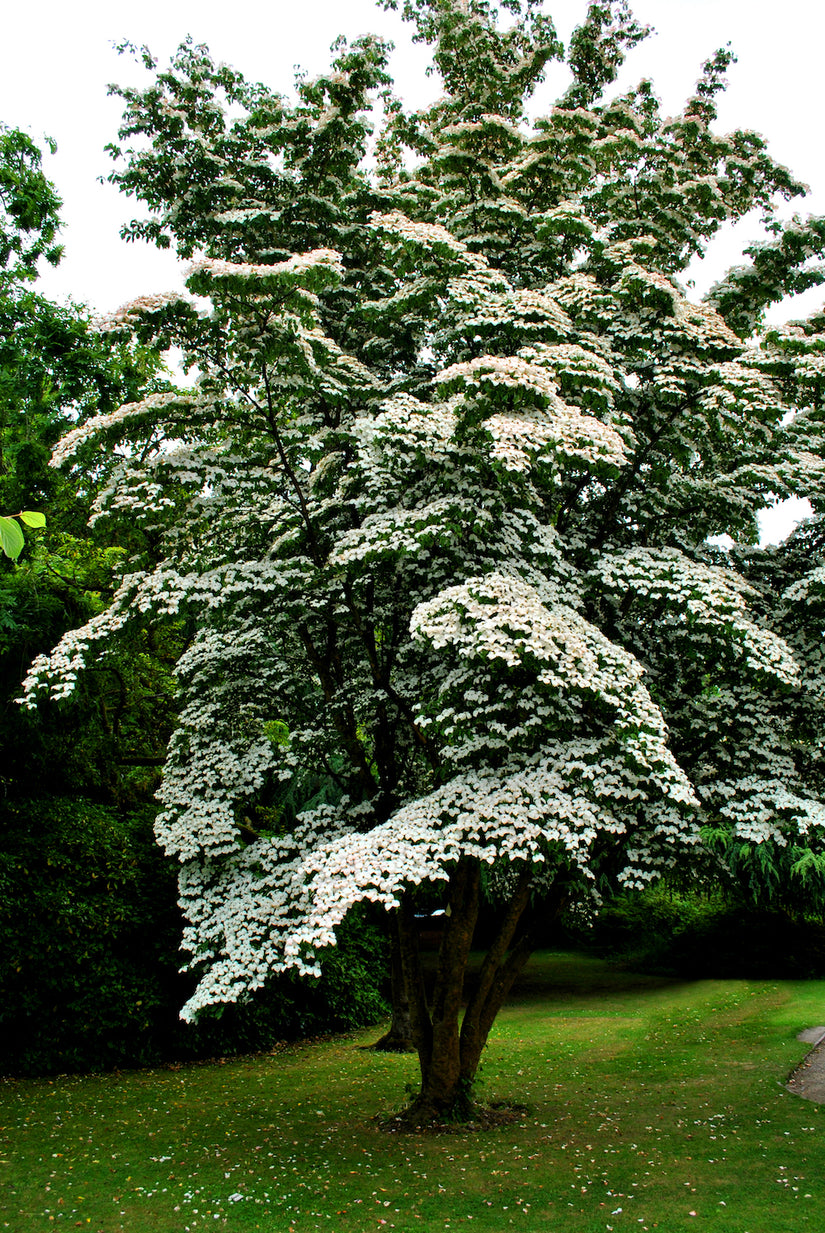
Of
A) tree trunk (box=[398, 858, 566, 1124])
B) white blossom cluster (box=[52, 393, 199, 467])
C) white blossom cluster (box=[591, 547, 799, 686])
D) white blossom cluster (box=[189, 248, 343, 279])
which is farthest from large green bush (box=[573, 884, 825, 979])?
white blossom cluster (box=[189, 248, 343, 279])

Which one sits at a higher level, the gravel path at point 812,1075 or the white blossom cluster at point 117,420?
the white blossom cluster at point 117,420

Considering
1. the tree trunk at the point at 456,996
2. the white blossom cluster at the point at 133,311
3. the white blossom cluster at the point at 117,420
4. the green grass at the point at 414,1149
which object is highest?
the white blossom cluster at the point at 133,311

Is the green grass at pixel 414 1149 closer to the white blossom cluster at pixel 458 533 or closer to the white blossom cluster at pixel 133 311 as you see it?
the white blossom cluster at pixel 458 533

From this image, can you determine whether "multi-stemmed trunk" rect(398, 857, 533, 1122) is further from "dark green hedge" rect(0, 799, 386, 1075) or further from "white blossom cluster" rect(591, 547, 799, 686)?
"dark green hedge" rect(0, 799, 386, 1075)

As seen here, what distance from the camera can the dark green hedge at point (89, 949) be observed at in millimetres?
9891

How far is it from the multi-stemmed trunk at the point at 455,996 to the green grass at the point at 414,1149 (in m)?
0.49

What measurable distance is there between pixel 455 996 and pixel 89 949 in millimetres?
5215

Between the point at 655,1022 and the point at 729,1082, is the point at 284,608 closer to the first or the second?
the point at 729,1082

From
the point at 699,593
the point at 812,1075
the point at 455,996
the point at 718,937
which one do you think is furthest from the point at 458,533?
the point at 718,937

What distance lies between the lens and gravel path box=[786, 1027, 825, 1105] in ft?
29.0

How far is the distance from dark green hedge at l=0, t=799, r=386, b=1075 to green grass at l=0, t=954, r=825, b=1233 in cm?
44

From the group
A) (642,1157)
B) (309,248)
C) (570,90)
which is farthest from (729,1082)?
(570,90)

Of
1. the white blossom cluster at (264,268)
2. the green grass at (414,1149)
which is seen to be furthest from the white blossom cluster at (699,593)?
the green grass at (414,1149)

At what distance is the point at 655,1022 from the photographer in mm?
13953
